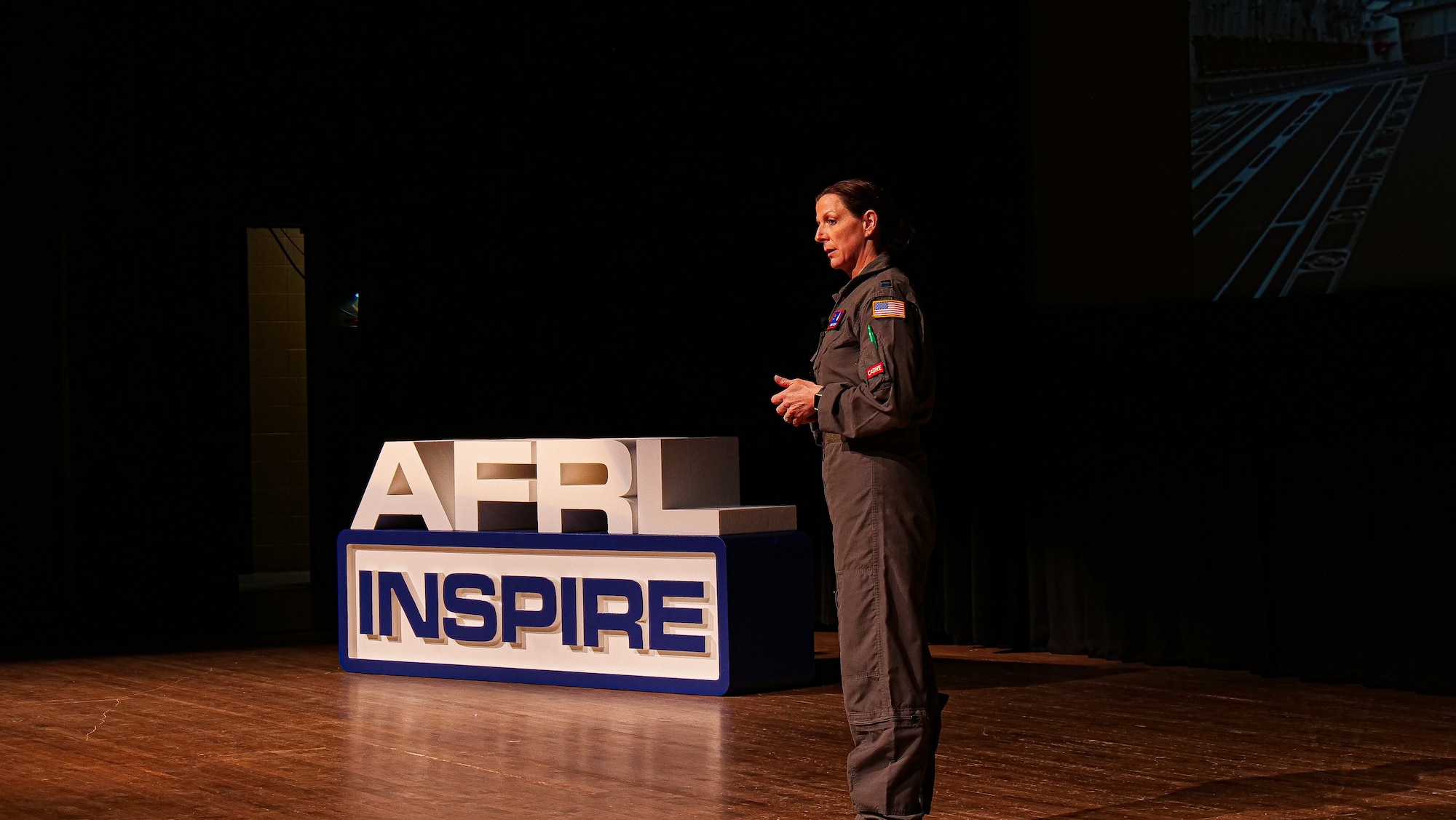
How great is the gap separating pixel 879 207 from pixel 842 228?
0.08 meters

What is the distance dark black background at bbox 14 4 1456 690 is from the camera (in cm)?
576

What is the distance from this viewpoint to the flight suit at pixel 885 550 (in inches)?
119

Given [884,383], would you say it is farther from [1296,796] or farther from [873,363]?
[1296,796]

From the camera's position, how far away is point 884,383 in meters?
3.03

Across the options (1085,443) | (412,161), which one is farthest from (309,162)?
(1085,443)

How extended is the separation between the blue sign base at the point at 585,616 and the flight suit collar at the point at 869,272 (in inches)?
87.9

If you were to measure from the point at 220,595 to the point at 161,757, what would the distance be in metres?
3.59

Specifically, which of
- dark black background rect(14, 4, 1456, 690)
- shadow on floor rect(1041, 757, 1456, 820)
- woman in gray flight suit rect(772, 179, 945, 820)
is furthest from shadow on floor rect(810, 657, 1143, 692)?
woman in gray flight suit rect(772, 179, 945, 820)

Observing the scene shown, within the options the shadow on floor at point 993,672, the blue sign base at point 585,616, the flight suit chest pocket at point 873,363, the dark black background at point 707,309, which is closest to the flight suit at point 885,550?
the flight suit chest pocket at point 873,363

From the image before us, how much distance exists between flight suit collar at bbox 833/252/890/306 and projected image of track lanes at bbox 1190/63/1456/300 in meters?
2.91

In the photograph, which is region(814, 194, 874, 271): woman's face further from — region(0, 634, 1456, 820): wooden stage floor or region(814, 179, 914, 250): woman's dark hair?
region(0, 634, 1456, 820): wooden stage floor

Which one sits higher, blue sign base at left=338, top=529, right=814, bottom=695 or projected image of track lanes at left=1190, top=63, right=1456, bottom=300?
projected image of track lanes at left=1190, top=63, right=1456, bottom=300

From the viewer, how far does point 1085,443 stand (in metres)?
6.31

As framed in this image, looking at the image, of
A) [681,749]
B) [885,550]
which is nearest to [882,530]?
[885,550]
